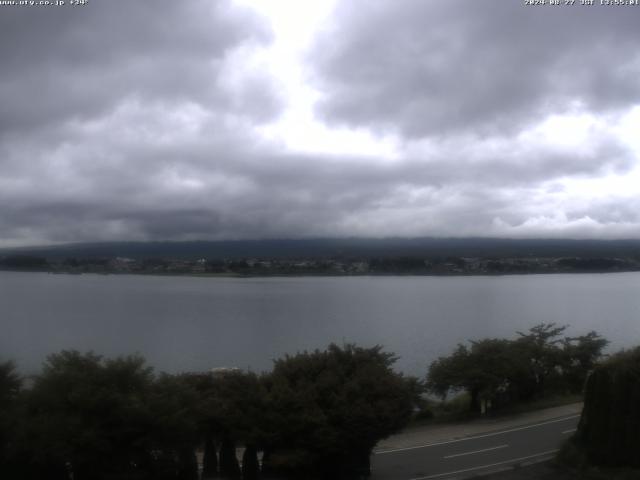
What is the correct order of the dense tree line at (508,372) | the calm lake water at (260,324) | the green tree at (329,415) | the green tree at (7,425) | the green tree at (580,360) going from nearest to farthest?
the green tree at (7,425) < the green tree at (329,415) < the dense tree line at (508,372) < the green tree at (580,360) < the calm lake water at (260,324)

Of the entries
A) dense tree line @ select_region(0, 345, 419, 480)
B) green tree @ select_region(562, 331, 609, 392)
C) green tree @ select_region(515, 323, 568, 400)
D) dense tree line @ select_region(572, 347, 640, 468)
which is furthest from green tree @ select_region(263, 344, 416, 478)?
green tree @ select_region(562, 331, 609, 392)

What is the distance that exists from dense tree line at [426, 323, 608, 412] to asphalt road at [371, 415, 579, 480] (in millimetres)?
4706

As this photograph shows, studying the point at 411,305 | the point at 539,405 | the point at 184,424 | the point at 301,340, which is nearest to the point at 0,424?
the point at 184,424

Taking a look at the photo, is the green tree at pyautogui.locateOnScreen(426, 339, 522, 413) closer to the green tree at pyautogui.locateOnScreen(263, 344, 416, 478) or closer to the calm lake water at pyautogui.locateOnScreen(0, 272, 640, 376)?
the green tree at pyautogui.locateOnScreen(263, 344, 416, 478)

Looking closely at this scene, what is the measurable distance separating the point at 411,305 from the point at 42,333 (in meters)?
51.9

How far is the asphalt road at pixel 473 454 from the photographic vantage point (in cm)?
1959

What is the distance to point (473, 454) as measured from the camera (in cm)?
2131

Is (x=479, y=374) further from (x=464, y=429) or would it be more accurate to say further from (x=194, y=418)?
(x=194, y=418)

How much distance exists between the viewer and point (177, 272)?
173750 millimetres

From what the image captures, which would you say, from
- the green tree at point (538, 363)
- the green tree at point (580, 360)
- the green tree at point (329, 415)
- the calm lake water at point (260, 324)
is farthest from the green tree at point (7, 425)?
the calm lake water at point (260, 324)

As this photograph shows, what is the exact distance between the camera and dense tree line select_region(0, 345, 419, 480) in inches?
620

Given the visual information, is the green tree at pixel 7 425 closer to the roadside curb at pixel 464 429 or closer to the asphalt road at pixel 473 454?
Result: the asphalt road at pixel 473 454

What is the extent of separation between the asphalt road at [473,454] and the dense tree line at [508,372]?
4706 millimetres

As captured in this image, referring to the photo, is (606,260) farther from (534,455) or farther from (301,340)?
(534,455)
